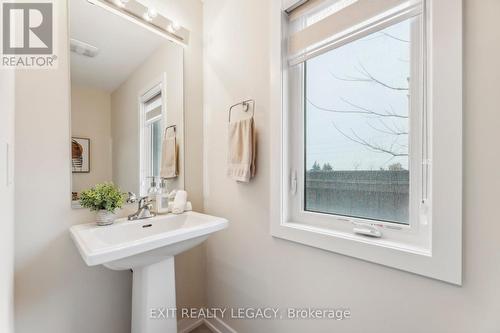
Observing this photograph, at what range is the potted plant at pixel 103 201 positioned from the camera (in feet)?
3.81

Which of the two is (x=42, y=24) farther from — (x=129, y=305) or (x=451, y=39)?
(x=451, y=39)

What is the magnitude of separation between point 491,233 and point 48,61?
1915mm

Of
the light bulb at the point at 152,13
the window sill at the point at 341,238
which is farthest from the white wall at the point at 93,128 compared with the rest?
the window sill at the point at 341,238

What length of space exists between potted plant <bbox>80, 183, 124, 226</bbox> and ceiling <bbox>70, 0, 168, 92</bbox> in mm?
576

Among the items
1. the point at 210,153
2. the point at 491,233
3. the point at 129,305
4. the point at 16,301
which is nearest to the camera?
the point at 491,233

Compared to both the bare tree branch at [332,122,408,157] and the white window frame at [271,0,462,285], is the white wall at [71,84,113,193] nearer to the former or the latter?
the bare tree branch at [332,122,408,157]

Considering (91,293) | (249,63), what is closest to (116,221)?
(91,293)

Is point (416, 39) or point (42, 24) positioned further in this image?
point (42, 24)

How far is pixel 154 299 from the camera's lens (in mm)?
1172

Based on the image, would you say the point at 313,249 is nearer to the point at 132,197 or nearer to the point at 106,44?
the point at 132,197

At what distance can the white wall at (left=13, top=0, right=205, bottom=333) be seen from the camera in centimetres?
103

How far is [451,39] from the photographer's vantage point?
2.49ft

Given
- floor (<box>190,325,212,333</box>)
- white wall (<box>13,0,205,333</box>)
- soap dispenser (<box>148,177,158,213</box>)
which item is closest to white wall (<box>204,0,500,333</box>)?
floor (<box>190,325,212,333</box>)

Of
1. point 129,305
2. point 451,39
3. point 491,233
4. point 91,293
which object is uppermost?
point 451,39
